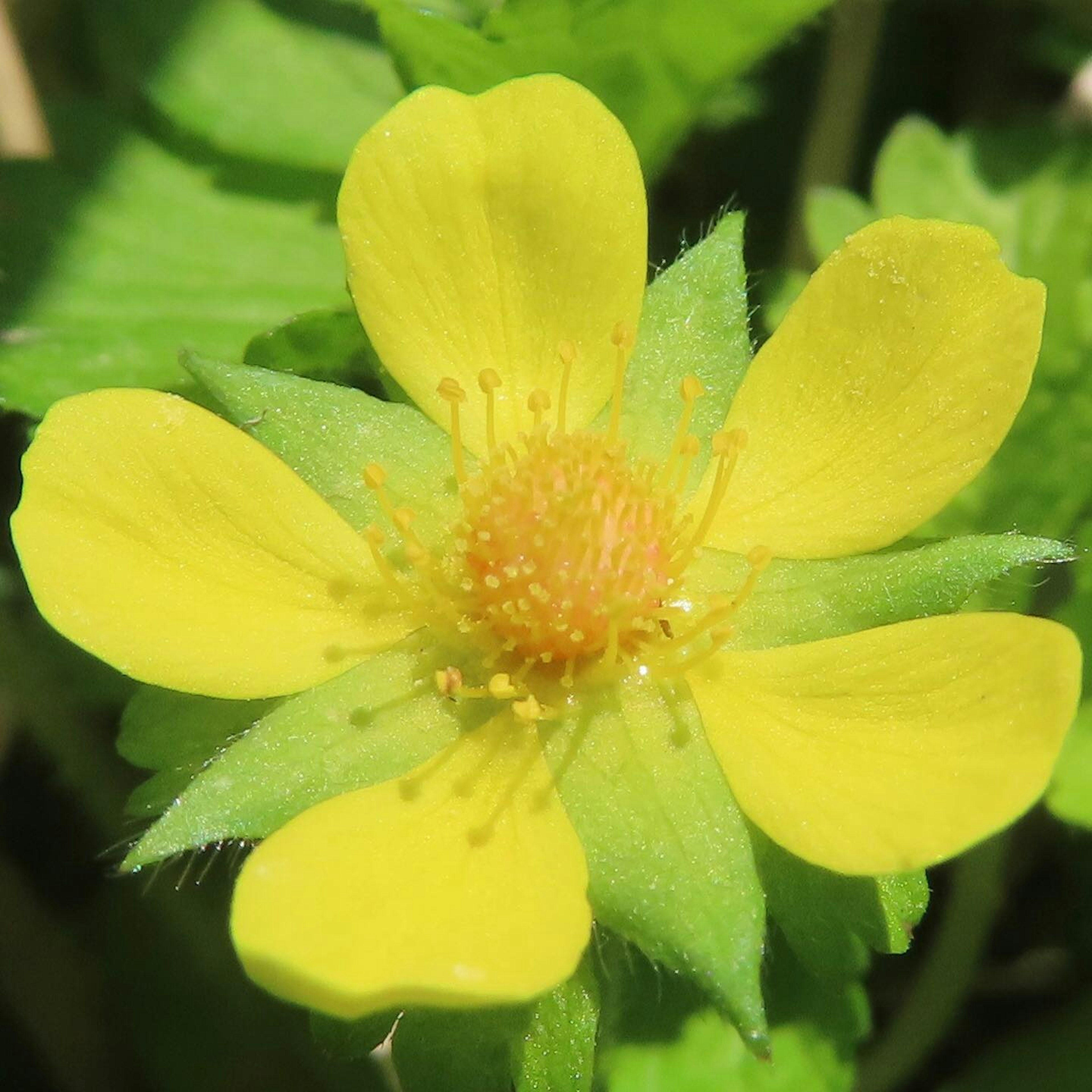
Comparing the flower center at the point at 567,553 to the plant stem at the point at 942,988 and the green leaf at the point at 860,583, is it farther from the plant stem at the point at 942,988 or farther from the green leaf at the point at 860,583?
the plant stem at the point at 942,988

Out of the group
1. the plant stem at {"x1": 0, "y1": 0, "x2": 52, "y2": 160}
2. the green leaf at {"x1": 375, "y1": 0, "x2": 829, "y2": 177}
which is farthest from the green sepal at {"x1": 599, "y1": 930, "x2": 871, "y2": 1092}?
the plant stem at {"x1": 0, "y1": 0, "x2": 52, "y2": 160}

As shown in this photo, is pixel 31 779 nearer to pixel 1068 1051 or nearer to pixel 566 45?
pixel 566 45

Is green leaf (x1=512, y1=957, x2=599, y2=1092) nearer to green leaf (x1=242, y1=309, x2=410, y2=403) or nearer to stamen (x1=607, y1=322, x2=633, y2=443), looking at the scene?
stamen (x1=607, y1=322, x2=633, y2=443)

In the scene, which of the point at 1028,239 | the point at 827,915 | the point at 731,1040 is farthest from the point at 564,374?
the point at 1028,239

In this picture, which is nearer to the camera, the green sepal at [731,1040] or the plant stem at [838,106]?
the green sepal at [731,1040]

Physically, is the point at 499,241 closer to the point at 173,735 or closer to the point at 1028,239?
the point at 173,735

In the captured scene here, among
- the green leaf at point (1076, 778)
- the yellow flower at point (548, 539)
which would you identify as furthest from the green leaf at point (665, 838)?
the green leaf at point (1076, 778)
